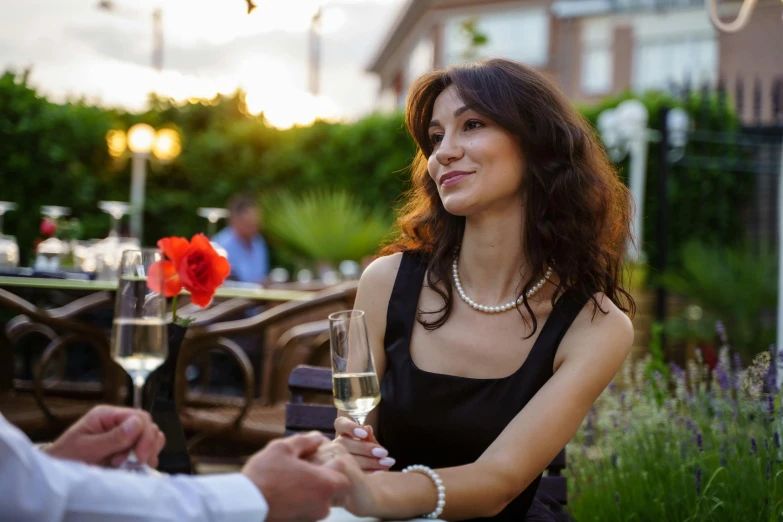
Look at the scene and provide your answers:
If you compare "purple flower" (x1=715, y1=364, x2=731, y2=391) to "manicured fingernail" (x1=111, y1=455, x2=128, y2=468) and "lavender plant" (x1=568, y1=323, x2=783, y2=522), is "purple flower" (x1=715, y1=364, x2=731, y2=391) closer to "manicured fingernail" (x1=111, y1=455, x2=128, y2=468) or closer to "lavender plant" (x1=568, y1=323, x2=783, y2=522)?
"lavender plant" (x1=568, y1=323, x2=783, y2=522)

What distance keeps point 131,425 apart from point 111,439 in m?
0.05

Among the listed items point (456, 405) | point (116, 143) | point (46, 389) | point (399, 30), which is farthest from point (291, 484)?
point (399, 30)

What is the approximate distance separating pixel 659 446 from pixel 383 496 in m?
1.58

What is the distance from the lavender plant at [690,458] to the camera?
92.7 inches

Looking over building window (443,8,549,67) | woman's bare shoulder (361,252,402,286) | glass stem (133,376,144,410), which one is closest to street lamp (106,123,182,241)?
woman's bare shoulder (361,252,402,286)

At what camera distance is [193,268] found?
1.69 meters

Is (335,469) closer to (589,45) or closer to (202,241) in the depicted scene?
(202,241)

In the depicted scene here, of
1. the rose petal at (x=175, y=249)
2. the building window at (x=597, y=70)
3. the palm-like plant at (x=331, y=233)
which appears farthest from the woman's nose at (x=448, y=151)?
the building window at (x=597, y=70)

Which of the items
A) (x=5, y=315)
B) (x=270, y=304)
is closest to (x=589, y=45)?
(x=270, y=304)

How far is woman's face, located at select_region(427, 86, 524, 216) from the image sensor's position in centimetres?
223

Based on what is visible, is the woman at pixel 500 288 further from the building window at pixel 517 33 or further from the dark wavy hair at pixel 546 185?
the building window at pixel 517 33

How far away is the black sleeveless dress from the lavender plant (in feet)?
1.81

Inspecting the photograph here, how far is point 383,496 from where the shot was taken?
1.46 m

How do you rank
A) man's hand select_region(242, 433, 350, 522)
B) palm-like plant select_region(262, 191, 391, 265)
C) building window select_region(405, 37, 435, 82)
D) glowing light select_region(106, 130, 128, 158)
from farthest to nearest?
building window select_region(405, 37, 435, 82) → glowing light select_region(106, 130, 128, 158) → palm-like plant select_region(262, 191, 391, 265) → man's hand select_region(242, 433, 350, 522)
